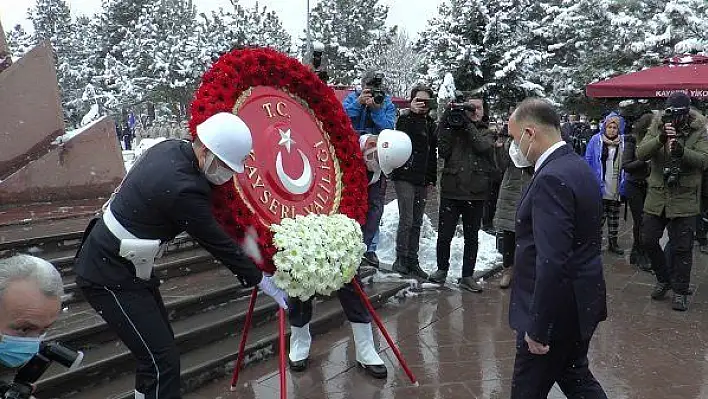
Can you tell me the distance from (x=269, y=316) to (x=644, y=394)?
9.69 ft

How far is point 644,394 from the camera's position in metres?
4.00

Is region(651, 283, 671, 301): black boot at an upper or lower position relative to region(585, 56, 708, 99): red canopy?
lower

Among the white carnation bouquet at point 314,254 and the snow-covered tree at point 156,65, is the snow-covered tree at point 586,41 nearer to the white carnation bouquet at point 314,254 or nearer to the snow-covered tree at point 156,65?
the snow-covered tree at point 156,65

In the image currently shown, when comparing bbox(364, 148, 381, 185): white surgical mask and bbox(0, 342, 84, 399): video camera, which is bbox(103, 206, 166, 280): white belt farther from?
bbox(364, 148, 381, 185): white surgical mask

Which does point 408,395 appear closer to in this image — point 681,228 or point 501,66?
point 681,228

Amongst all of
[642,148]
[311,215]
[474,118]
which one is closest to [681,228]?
[642,148]

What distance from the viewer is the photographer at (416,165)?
6211 mm

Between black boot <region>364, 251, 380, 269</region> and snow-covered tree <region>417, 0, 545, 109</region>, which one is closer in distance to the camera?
black boot <region>364, 251, 380, 269</region>

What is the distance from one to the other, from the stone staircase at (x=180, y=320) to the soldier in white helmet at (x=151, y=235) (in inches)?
41.5

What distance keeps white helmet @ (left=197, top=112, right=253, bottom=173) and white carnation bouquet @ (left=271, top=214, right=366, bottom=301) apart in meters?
0.68

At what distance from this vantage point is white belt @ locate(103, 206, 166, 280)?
278 centimetres

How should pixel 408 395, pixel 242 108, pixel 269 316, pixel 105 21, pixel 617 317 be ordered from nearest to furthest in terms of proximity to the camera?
pixel 242 108 < pixel 408 395 < pixel 269 316 < pixel 617 317 < pixel 105 21

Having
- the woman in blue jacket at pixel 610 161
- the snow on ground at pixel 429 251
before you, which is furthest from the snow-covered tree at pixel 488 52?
the snow on ground at pixel 429 251

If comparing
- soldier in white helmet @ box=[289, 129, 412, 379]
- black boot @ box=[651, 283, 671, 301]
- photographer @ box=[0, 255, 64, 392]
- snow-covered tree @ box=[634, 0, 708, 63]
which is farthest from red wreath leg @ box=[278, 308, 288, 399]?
snow-covered tree @ box=[634, 0, 708, 63]
